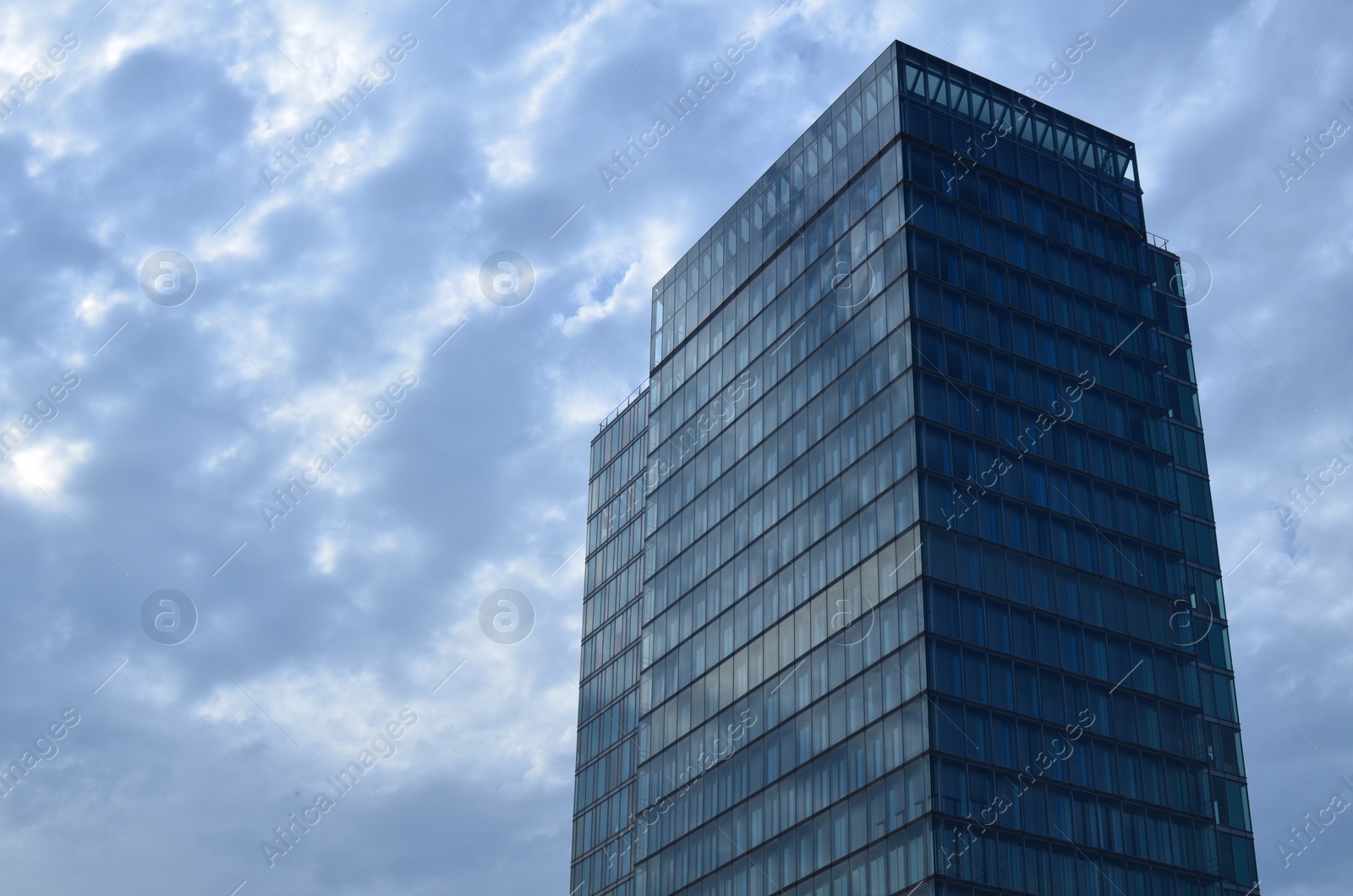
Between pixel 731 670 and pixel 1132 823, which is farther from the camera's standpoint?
pixel 731 670

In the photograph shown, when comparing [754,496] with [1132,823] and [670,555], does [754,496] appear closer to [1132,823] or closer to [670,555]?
[670,555]

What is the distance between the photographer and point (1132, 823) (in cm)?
7406

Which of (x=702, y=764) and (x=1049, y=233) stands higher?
(x=1049, y=233)

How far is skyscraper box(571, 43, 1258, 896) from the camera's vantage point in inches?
2869

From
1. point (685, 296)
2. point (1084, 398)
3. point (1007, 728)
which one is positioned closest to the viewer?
point (1007, 728)

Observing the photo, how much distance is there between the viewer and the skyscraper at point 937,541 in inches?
2869

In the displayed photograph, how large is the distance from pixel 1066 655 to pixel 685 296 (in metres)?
38.6

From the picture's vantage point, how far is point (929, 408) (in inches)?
3093

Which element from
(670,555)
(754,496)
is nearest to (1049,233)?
(754,496)

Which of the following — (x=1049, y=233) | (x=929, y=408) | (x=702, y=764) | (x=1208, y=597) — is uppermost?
(x=1049, y=233)

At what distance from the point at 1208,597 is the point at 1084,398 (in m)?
12.6

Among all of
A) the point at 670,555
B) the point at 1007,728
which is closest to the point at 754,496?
the point at 670,555

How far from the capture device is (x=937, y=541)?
75.2 meters

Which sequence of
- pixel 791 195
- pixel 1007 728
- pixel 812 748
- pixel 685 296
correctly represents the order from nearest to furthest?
pixel 1007 728, pixel 812 748, pixel 791 195, pixel 685 296
